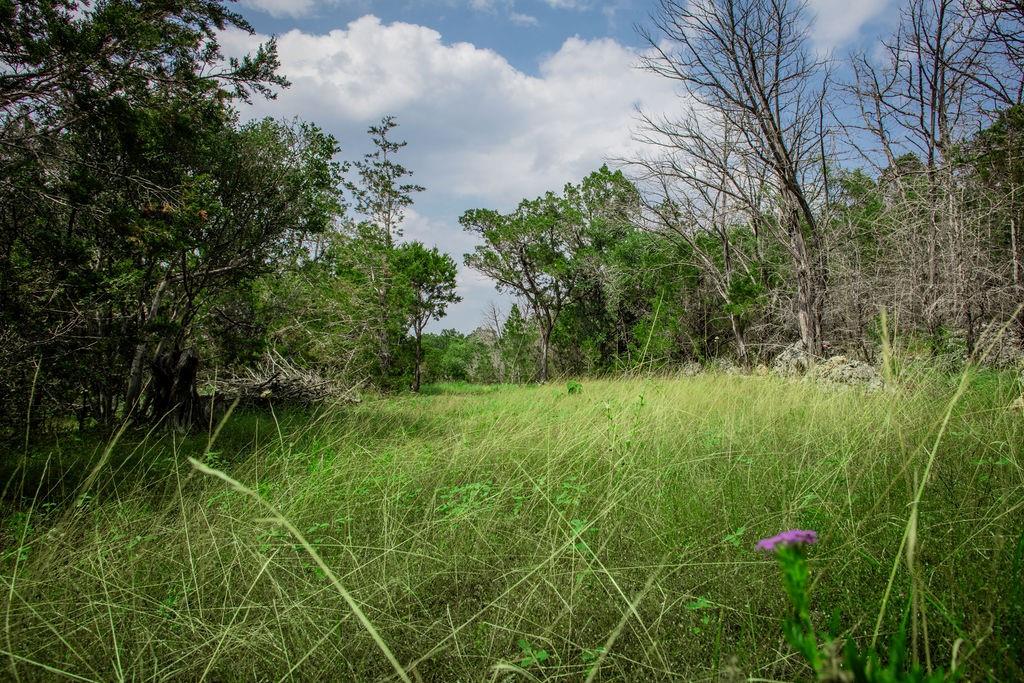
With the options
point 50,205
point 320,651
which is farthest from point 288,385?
point 320,651

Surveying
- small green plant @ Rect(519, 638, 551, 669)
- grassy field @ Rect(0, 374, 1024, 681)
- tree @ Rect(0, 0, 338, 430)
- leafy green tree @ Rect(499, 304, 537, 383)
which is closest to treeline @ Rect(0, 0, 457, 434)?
tree @ Rect(0, 0, 338, 430)

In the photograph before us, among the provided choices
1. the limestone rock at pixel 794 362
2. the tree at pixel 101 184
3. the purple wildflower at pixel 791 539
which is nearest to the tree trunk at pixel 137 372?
the tree at pixel 101 184

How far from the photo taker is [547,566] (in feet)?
6.68

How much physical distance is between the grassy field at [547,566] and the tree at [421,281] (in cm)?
1178

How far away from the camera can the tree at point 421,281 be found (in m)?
15.3

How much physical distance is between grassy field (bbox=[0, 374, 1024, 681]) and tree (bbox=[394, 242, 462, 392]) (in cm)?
1178

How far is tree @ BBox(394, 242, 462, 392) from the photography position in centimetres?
1526

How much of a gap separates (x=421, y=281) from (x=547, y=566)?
14063 millimetres

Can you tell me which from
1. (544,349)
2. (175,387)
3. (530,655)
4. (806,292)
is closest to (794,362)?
(806,292)

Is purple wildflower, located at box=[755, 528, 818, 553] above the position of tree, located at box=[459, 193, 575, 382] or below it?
below

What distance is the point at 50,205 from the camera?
14.2 ft

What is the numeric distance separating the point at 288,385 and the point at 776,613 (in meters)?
9.42

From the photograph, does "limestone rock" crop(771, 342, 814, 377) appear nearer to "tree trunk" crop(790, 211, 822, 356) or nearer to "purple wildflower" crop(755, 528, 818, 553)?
"tree trunk" crop(790, 211, 822, 356)

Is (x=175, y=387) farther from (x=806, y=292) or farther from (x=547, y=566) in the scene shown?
(x=806, y=292)
